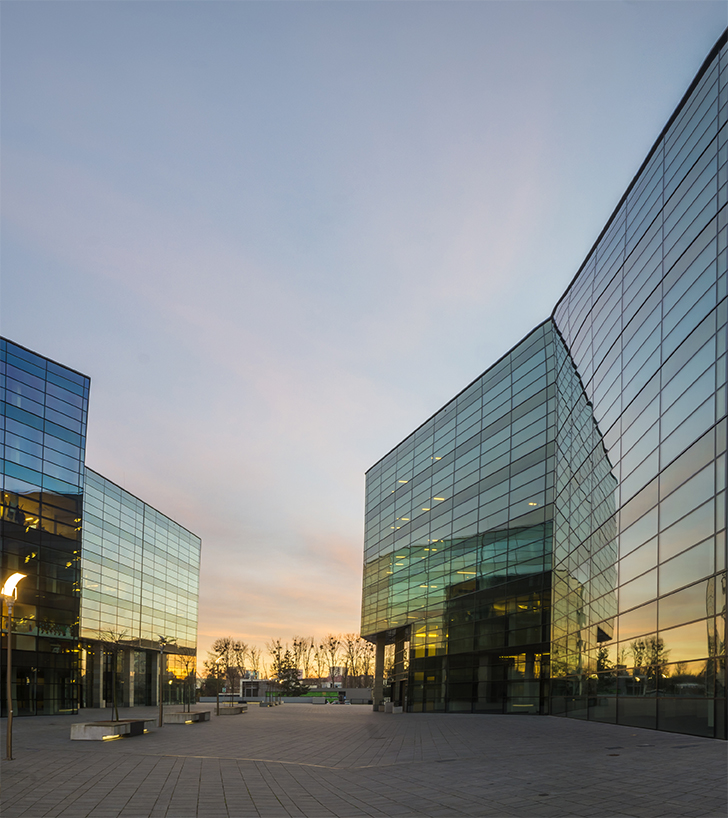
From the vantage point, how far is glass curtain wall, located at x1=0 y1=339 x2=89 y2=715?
4650 cm

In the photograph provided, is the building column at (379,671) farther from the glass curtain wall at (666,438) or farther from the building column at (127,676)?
the glass curtain wall at (666,438)

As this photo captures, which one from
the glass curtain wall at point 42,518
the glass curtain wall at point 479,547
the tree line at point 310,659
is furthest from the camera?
the tree line at point 310,659

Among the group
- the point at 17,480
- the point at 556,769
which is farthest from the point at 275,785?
the point at 17,480

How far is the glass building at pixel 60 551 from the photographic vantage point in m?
46.8

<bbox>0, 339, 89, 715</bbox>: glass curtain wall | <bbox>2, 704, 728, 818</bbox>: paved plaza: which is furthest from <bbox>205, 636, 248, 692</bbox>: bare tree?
<bbox>2, 704, 728, 818</bbox>: paved plaza

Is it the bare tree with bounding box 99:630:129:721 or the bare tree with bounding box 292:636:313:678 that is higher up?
the bare tree with bounding box 99:630:129:721

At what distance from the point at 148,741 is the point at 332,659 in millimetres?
126871

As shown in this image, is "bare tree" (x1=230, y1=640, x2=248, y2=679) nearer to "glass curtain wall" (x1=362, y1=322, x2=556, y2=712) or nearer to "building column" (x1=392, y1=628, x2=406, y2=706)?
"building column" (x1=392, y1=628, x2=406, y2=706)

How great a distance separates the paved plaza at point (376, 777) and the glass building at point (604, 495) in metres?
4.40

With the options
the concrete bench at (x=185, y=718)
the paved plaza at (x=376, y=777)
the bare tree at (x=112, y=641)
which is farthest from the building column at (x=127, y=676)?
the paved plaza at (x=376, y=777)

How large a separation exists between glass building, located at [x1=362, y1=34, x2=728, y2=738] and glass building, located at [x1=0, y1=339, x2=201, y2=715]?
2337 cm

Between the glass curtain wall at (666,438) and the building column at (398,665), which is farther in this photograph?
the building column at (398,665)

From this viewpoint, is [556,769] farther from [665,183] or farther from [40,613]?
[40,613]

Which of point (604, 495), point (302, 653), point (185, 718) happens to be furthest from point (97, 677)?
point (302, 653)
